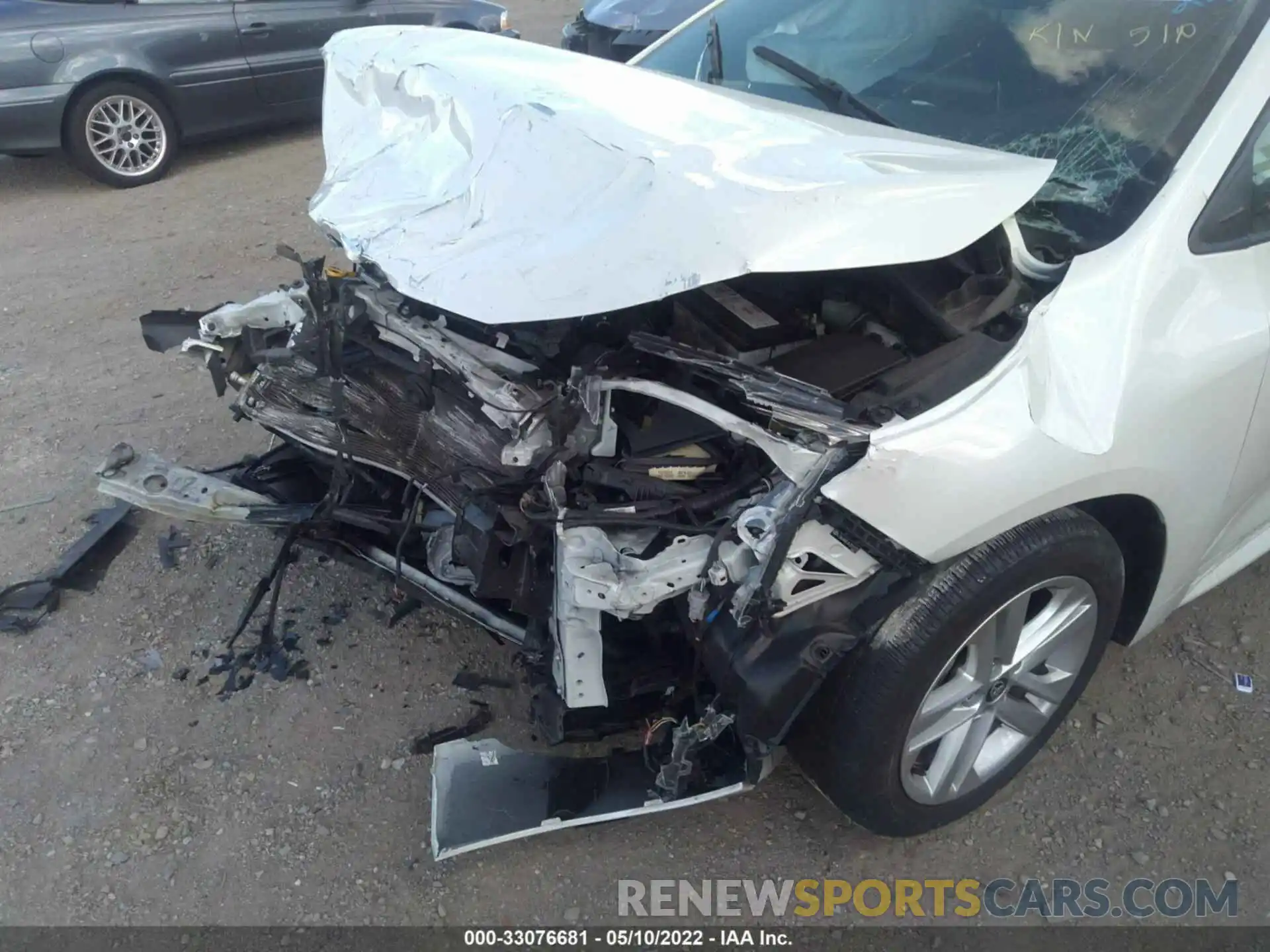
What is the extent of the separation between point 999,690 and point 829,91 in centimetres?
171

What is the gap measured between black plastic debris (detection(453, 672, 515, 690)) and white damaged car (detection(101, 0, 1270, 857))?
30cm

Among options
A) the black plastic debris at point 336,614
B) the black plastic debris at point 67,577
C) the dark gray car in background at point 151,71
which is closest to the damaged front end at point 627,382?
the black plastic debris at point 336,614

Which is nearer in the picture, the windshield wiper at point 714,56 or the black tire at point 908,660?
the black tire at point 908,660

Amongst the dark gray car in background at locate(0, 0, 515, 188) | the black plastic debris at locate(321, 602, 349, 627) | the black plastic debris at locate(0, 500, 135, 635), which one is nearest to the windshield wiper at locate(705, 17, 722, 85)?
the black plastic debris at locate(321, 602, 349, 627)

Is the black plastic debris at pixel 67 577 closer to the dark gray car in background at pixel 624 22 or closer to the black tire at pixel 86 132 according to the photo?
the dark gray car in background at pixel 624 22

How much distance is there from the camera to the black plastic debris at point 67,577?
3006mm

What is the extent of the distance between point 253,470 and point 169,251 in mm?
3238

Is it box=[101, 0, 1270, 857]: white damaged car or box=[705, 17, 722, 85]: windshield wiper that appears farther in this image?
box=[705, 17, 722, 85]: windshield wiper

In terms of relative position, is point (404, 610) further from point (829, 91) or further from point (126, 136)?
point (126, 136)

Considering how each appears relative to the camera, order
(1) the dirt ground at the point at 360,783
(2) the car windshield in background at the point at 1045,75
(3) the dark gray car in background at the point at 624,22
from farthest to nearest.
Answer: (3) the dark gray car in background at the point at 624,22, (1) the dirt ground at the point at 360,783, (2) the car windshield in background at the point at 1045,75

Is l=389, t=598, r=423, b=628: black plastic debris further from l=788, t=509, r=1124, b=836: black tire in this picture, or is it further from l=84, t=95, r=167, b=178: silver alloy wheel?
l=84, t=95, r=167, b=178: silver alloy wheel

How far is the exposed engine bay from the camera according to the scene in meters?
1.84

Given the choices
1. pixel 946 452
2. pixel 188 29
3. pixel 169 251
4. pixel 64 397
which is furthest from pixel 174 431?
pixel 188 29

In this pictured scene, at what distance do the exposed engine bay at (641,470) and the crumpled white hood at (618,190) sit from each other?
18 cm
